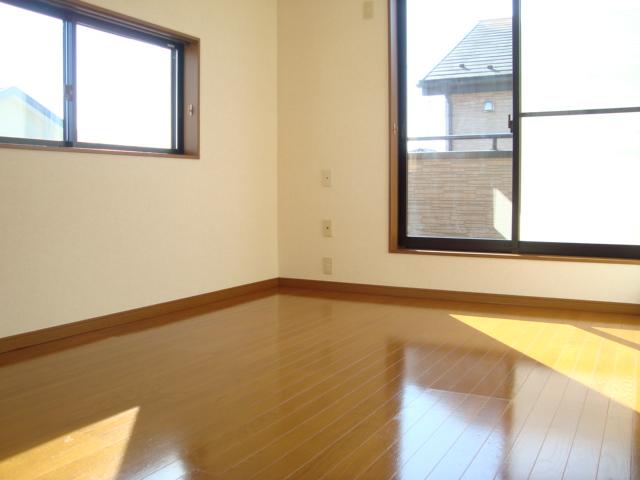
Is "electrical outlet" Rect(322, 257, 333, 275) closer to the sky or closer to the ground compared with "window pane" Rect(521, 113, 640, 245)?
closer to the ground

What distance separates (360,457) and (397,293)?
3.06 meters

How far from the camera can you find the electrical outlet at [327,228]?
5.20m

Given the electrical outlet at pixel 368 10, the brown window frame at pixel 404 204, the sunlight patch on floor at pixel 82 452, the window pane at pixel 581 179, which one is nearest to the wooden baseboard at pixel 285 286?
the brown window frame at pixel 404 204

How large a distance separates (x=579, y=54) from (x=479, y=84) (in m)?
0.70

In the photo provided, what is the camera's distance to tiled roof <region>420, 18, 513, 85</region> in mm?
4629

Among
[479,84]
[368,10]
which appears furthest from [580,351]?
[368,10]

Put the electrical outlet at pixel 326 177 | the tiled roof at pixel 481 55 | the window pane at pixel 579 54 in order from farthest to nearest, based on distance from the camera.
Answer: the electrical outlet at pixel 326 177 < the tiled roof at pixel 481 55 < the window pane at pixel 579 54

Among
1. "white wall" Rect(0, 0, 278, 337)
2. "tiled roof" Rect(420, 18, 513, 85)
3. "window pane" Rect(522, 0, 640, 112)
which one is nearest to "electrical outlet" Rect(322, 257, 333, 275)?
"white wall" Rect(0, 0, 278, 337)

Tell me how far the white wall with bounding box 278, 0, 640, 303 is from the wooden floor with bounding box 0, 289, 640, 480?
3.09 ft

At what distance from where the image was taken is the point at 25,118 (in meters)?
3.39

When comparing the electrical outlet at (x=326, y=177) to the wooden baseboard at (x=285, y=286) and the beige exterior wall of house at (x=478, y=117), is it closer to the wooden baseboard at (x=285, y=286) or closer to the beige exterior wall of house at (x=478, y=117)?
the wooden baseboard at (x=285, y=286)

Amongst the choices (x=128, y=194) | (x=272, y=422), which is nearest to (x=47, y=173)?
(x=128, y=194)

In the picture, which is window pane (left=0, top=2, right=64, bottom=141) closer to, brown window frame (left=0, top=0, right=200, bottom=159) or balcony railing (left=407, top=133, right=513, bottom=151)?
brown window frame (left=0, top=0, right=200, bottom=159)

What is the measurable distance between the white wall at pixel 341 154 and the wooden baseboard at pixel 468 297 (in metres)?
0.05
